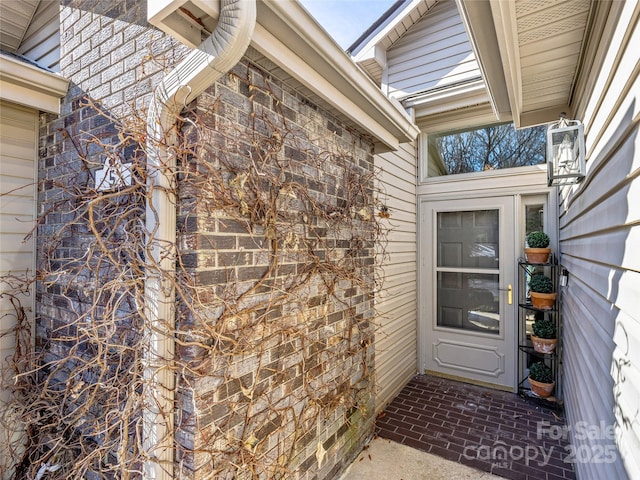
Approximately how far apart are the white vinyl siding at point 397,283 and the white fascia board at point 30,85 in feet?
8.20

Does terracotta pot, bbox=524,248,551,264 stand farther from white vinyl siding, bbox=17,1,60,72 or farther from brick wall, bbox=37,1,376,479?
white vinyl siding, bbox=17,1,60,72

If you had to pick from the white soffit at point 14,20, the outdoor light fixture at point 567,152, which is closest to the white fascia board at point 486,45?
the outdoor light fixture at point 567,152

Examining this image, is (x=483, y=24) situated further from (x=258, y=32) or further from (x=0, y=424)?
(x=0, y=424)

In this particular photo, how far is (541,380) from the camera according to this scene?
135 inches

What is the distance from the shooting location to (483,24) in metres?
1.54

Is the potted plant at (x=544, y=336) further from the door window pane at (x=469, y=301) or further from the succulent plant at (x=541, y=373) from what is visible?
the door window pane at (x=469, y=301)

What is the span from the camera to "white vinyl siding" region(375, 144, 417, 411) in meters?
3.40

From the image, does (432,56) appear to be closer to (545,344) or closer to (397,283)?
(397,283)

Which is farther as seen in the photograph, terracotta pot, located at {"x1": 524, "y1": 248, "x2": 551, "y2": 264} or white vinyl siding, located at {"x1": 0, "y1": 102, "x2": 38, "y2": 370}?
terracotta pot, located at {"x1": 524, "y1": 248, "x2": 551, "y2": 264}

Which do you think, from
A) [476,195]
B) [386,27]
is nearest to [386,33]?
[386,27]

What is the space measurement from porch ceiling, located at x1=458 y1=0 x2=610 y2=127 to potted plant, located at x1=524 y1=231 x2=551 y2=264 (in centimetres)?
143

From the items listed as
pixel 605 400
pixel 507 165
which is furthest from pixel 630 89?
pixel 507 165

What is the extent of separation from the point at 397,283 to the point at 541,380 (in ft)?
5.84

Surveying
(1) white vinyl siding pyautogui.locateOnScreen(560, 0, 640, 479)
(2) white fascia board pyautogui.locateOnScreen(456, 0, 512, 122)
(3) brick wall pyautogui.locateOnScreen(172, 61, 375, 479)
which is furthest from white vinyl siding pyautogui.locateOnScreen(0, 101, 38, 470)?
(1) white vinyl siding pyautogui.locateOnScreen(560, 0, 640, 479)
